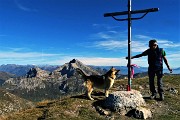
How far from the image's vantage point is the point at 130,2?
67.6ft

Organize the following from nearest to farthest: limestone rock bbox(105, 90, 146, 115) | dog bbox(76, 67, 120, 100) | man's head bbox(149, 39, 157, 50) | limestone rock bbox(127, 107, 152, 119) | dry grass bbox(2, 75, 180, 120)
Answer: dry grass bbox(2, 75, 180, 120) < limestone rock bbox(127, 107, 152, 119) < limestone rock bbox(105, 90, 146, 115) < man's head bbox(149, 39, 157, 50) < dog bbox(76, 67, 120, 100)

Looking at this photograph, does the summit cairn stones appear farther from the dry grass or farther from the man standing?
the man standing

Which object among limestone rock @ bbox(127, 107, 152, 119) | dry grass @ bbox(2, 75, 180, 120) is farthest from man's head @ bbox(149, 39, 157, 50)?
limestone rock @ bbox(127, 107, 152, 119)

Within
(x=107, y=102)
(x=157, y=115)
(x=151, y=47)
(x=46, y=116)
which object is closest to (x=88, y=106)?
(x=107, y=102)

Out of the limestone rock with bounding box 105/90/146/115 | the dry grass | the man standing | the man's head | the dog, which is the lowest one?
Result: the dry grass

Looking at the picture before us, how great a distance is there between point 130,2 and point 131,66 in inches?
180

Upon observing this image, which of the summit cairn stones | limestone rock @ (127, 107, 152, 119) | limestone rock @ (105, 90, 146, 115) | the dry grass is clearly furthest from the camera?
limestone rock @ (105, 90, 146, 115)

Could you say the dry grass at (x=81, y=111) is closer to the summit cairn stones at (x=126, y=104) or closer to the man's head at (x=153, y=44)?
the summit cairn stones at (x=126, y=104)

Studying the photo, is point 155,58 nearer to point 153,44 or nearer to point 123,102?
point 153,44

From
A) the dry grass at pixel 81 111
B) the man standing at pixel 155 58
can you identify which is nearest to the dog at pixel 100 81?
the dry grass at pixel 81 111

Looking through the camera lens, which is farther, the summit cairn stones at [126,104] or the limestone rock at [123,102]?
the limestone rock at [123,102]

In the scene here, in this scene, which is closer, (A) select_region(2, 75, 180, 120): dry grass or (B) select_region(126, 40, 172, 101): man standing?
(A) select_region(2, 75, 180, 120): dry grass

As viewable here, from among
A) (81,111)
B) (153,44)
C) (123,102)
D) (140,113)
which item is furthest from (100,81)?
(153,44)

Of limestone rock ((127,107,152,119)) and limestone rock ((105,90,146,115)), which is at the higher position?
limestone rock ((105,90,146,115))
